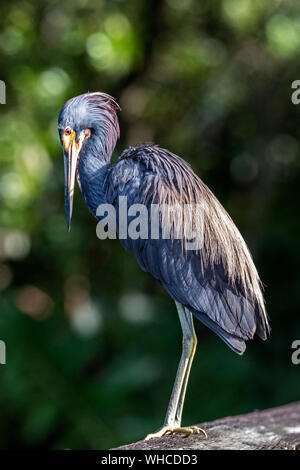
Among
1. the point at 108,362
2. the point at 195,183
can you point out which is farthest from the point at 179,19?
the point at 195,183

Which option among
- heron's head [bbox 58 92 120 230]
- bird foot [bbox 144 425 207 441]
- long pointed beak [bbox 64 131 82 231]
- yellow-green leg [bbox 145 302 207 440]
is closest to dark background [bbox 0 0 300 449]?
heron's head [bbox 58 92 120 230]

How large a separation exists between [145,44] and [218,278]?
3415mm

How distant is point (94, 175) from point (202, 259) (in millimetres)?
573

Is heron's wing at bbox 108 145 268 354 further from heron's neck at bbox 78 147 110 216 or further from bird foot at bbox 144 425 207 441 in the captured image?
bird foot at bbox 144 425 207 441

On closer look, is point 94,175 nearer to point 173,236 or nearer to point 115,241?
point 173,236

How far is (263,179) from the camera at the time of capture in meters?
7.54

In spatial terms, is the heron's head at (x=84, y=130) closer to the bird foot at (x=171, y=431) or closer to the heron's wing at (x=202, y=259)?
the heron's wing at (x=202, y=259)

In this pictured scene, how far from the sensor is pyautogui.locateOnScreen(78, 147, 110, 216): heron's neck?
3180 mm

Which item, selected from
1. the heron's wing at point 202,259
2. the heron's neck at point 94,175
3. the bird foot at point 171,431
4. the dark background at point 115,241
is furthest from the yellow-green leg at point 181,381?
the dark background at point 115,241

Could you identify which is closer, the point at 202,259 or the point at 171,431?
the point at 202,259

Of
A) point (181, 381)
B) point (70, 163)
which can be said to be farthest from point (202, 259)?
point (70, 163)

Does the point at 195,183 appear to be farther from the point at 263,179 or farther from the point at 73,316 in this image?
the point at 263,179

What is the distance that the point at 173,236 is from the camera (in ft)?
10.2

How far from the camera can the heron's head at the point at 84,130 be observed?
304 centimetres
